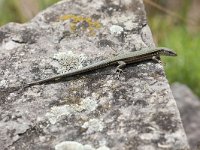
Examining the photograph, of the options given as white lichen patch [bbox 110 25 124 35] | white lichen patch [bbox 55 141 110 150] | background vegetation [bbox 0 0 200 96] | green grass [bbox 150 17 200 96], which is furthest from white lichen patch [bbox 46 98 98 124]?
green grass [bbox 150 17 200 96]

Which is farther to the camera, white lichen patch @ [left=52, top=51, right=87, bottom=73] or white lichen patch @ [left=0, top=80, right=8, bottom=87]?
white lichen patch @ [left=52, top=51, right=87, bottom=73]

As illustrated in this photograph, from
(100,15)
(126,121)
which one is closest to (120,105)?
(126,121)

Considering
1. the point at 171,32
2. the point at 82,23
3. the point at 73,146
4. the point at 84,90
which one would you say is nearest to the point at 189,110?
the point at 171,32

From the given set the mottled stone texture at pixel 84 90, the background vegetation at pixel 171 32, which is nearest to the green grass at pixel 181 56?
the background vegetation at pixel 171 32

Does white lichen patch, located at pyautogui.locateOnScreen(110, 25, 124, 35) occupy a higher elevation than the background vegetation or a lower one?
lower

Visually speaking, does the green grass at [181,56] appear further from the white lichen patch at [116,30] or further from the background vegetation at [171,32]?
the white lichen patch at [116,30]

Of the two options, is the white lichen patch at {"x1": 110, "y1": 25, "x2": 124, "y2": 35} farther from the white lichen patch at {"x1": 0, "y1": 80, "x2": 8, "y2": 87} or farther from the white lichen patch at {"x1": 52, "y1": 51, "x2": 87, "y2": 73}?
the white lichen patch at {"x1": 0, "y1": 80, "x2": 8, "y2": 87}

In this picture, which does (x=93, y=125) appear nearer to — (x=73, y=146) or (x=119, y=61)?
(x=73, y=146)

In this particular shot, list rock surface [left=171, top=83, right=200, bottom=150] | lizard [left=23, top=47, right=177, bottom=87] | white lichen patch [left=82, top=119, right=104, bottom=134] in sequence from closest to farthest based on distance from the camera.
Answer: white lichen patch [left=82, top=119, right=104, bottom=134], lizard [left=23, top=47, right=177, bottom=87], rock surface [left=171, top=83, right=200, bottom=150]
